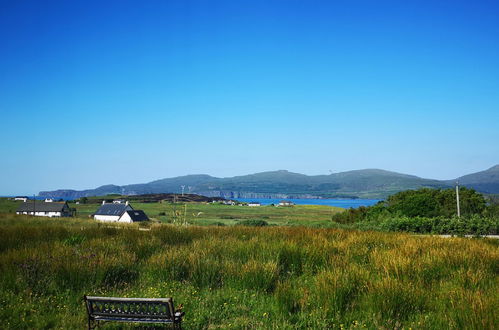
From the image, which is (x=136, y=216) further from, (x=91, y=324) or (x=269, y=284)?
(x=91, y=324)

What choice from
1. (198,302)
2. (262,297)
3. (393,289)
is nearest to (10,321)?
(198,302)

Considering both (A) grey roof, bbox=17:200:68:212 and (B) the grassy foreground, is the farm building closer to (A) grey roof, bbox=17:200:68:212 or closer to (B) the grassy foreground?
(A) grey roof, bbox=17:200:68:212

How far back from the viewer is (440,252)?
9141 millimetres

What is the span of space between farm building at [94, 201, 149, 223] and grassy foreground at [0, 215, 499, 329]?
2168 inches

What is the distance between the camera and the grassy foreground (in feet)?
18.2

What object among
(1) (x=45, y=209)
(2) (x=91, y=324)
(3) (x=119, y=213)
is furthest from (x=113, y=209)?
(2) (x=91, y=324)

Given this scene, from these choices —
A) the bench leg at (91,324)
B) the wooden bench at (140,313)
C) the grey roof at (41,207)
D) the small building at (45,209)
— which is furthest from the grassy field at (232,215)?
the wooden bench at (140,313)

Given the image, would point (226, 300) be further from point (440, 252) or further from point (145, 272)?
point (440, 252)

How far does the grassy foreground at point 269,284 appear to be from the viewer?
18.2 feet

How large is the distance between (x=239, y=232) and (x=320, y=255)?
507 centimetres

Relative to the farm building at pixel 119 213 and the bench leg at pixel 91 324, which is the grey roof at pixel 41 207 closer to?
the farm building at pixel 119 213

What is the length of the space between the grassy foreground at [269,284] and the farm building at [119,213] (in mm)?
55075

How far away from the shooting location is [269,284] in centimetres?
729

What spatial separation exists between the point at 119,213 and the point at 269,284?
6866 cm
